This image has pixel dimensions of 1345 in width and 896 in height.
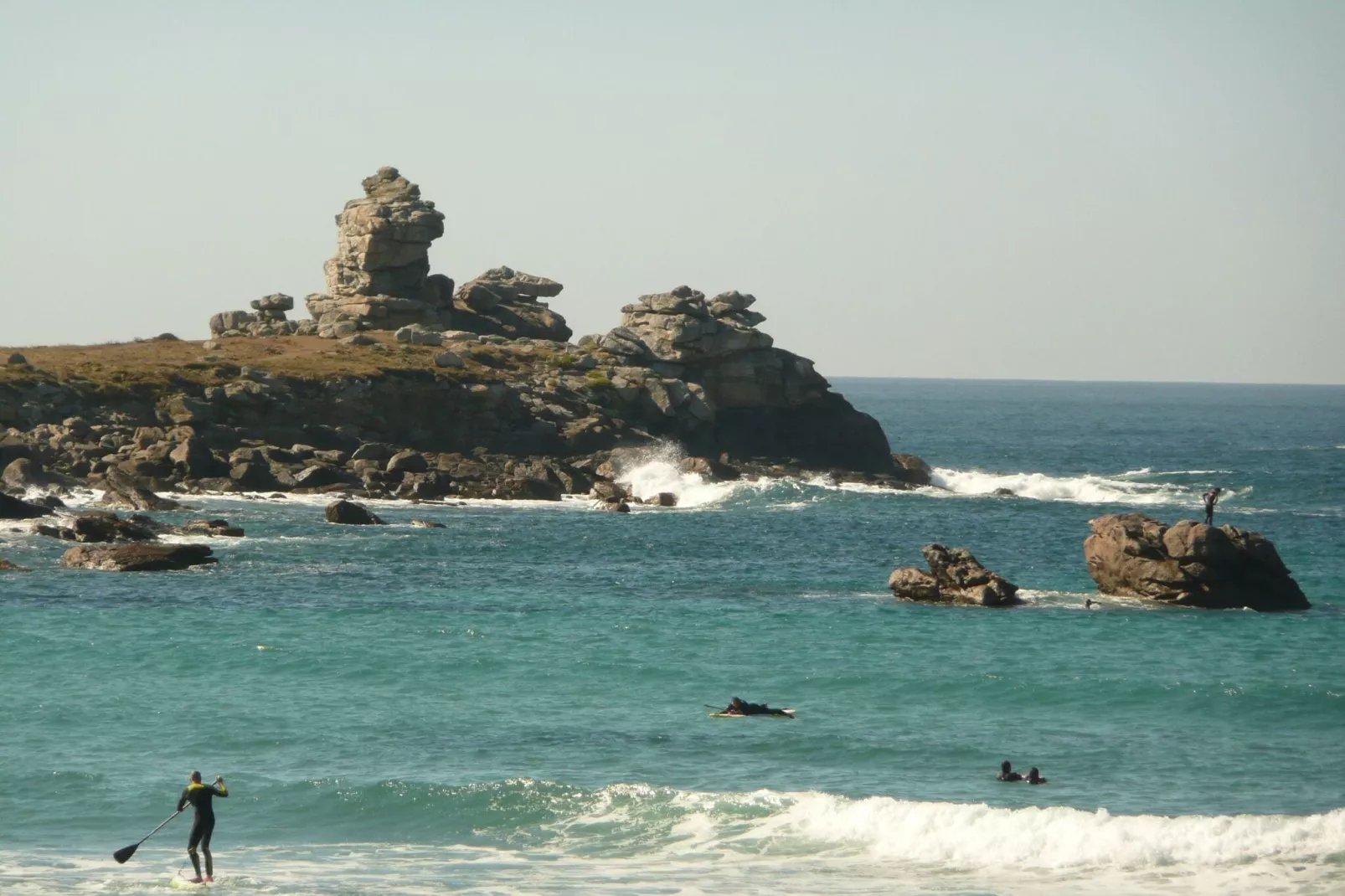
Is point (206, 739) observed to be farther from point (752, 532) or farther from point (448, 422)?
point (448, 422)

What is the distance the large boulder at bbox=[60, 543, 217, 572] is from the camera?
6056 cm

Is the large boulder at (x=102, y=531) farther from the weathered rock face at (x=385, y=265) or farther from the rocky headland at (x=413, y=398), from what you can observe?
the weathered rock face at (x=385, y=265)

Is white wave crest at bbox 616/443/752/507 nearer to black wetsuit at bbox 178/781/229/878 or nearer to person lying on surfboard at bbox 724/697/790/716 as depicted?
person lying on surfboard at bbox 724/697/790/716

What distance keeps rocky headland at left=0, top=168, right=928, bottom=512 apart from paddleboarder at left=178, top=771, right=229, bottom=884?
4969 cm

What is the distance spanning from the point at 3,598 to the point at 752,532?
36181mm

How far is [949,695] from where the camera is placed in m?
43.4

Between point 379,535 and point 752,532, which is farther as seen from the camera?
point 752,532

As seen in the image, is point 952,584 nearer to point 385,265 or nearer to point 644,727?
point 644,727

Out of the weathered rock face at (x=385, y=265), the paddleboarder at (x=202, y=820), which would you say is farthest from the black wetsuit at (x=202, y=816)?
the weathered rock face at (x=385, y=265)

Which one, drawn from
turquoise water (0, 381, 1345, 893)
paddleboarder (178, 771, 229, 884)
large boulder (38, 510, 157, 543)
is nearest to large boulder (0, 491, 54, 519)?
large boulder (38, 510, 157, 543)

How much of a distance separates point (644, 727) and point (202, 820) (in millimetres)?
12844

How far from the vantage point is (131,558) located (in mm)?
60688

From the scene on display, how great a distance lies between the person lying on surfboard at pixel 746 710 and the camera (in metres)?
40.3

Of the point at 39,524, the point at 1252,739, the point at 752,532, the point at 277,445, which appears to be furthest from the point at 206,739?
the point at 277,445
